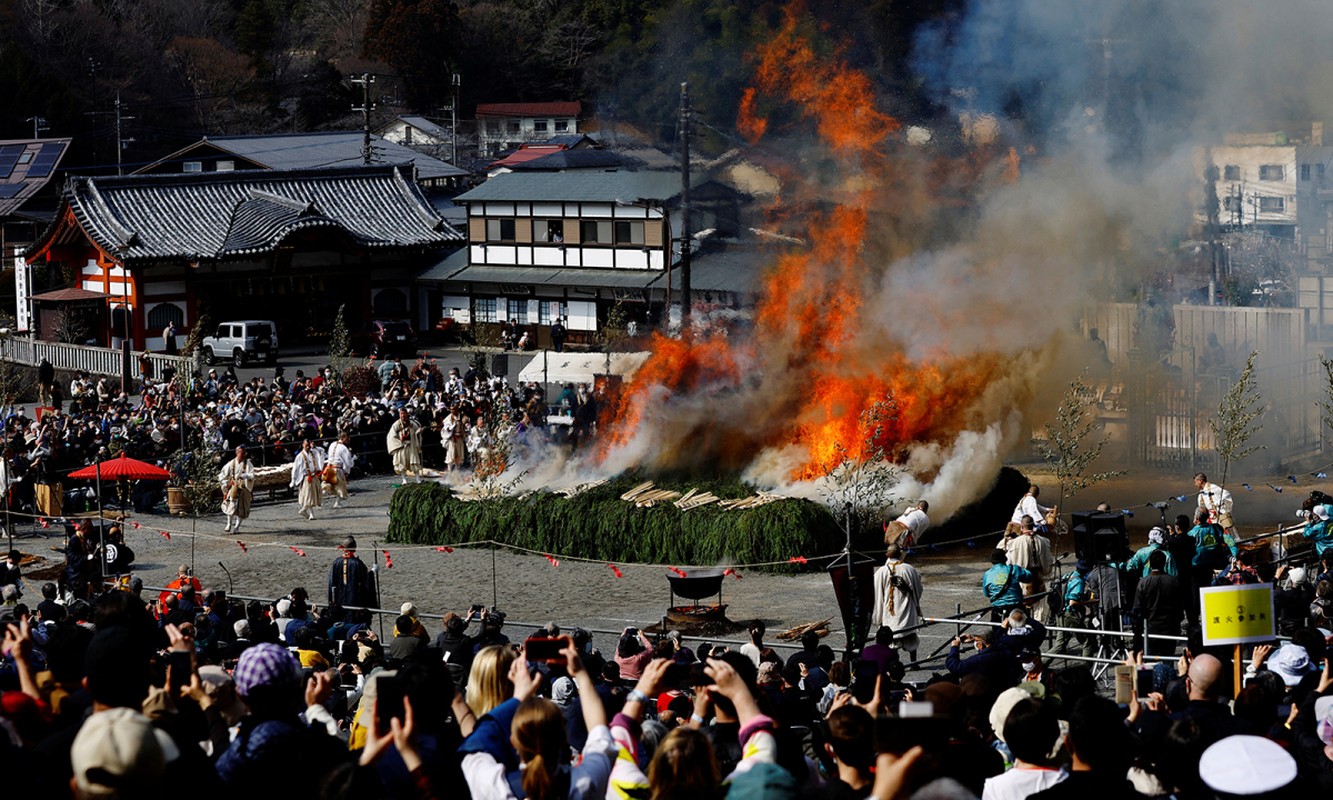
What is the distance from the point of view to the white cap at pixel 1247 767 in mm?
6070

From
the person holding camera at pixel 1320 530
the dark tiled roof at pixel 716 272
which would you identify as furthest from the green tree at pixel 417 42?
the person holding camera at pixel 1320 530

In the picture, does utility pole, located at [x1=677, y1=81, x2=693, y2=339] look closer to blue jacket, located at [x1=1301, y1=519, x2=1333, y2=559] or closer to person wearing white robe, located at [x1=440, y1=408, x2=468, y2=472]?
person wearing white robe, located at [x1=440, y1=408, x2=468, y2=472]

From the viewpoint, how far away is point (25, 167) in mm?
60594

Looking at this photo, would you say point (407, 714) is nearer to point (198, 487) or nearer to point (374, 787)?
point (374, 787)

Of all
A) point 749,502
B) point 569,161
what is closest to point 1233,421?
point 749,502

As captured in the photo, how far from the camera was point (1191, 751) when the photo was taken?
7051mm

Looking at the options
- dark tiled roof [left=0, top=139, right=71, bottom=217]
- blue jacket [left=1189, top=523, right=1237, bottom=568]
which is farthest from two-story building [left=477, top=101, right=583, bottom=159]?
blue jacket [left=1189, top=523, right=1237, bottom=568]

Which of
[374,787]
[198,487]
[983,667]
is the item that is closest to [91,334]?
[198,487]

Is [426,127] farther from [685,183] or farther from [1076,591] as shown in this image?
[1076,591]

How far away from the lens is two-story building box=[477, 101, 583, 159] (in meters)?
81.2

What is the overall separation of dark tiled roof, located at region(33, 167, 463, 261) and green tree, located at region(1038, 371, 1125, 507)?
28.7 meters

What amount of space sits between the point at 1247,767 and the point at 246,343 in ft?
140

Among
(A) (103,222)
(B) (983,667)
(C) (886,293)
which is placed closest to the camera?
(B) (983,667)

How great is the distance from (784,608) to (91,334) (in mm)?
34071
